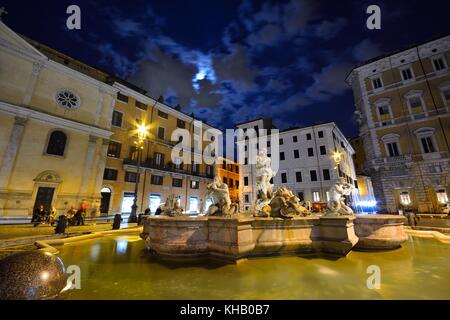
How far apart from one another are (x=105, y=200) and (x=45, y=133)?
785 centimetres

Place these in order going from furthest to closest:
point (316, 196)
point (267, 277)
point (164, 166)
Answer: point (316, 196) < point (164, 166) < point (267, 277)

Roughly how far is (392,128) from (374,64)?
842 cm

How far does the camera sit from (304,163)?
2781 cm

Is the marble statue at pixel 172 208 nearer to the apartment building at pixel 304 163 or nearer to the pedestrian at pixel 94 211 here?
the pedestrian at pixel 94 211

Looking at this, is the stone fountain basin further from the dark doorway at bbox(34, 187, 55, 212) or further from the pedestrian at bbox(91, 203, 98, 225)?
the dark doorway at bbox(34, 187, 55, 212)

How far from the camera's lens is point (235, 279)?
135 inches

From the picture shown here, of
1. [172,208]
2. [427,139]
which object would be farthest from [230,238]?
[427,139]

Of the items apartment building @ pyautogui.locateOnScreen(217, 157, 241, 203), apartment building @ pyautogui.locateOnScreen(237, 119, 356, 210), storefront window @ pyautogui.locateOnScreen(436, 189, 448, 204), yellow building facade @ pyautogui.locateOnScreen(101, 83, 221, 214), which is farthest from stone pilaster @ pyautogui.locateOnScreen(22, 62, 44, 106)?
storefront window @ pyautogui.locateOnScreen(436, 189, 448, 204)

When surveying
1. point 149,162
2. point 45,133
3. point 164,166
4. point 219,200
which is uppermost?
point 45,133

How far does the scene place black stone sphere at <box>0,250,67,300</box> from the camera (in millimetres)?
2049

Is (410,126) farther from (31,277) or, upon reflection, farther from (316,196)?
(31,277)

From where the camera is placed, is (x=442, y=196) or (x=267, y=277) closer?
(x=267, y=277)
